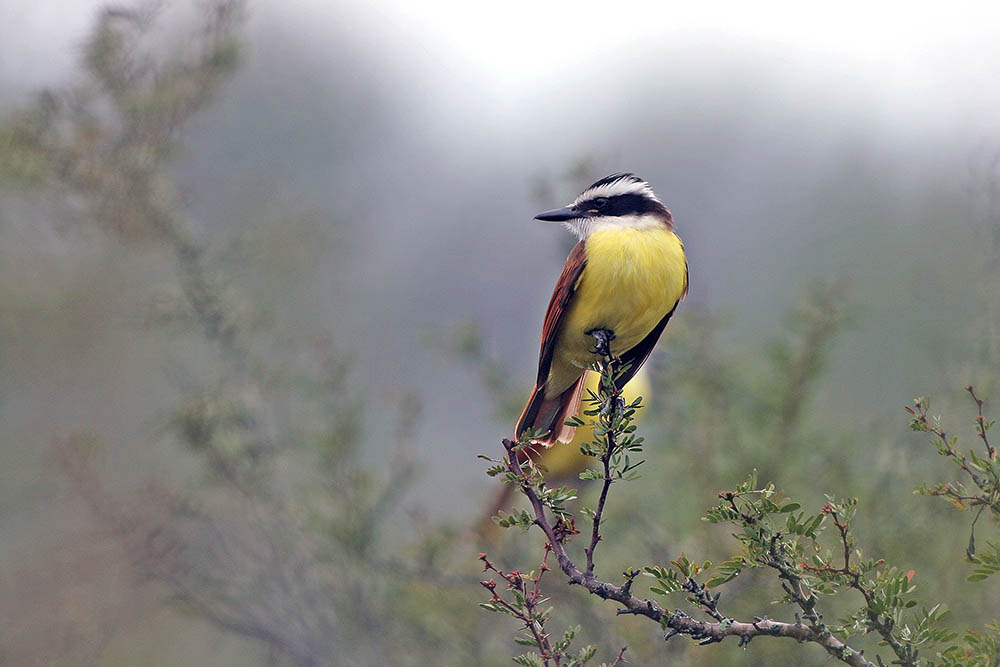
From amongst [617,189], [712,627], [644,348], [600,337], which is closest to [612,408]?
[712,627]

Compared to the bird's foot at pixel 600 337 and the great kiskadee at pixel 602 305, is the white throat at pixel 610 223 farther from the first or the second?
the bird's foot at pixel 600 337

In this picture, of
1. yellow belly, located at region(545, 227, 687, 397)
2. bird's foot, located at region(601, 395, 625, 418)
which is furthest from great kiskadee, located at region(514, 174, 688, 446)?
bird's foot, located at region(601, 395, 625, 418)

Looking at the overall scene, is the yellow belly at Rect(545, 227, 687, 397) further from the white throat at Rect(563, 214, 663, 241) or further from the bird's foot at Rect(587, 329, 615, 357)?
the white throat at Rect(563, 214, 663, 241)

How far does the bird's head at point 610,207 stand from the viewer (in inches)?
129

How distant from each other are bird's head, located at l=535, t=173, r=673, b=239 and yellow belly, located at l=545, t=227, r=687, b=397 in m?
0.20

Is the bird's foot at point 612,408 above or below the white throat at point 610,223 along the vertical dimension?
below

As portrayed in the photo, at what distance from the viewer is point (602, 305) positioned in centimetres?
295

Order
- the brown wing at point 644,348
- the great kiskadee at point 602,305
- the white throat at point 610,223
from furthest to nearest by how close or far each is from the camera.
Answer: the white throat at point 610,223 < the brown wing at point 644,348 < the great kiskadee at point 602,305

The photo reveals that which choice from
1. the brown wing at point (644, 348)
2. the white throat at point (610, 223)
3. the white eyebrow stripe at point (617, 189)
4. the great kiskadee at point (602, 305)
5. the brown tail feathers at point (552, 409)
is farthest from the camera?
the white eyebrow stripe at point (617, 189)

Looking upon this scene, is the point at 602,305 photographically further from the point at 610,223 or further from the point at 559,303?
the point at 610,223

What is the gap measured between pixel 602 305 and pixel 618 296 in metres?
0.05

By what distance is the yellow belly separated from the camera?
2951 millimetres

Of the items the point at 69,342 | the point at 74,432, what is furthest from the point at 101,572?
the point at 69,342

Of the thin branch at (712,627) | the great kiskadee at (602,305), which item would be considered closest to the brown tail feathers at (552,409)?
the great kiskadee at (602,305)
